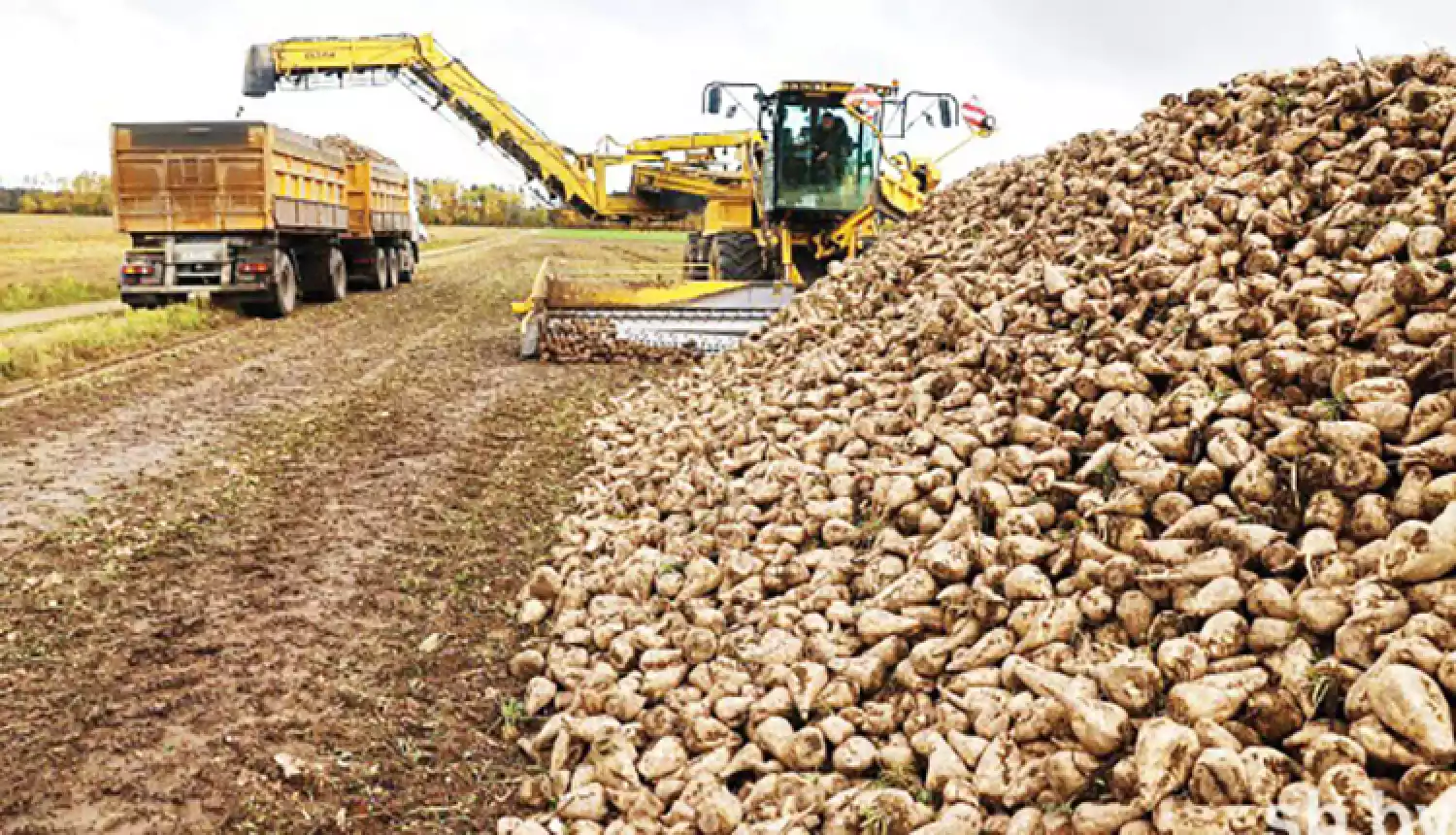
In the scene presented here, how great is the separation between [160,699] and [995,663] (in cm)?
304

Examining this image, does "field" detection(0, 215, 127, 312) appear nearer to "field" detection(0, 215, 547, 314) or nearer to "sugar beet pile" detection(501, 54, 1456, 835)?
"field" detection(0, 215, 547, 314)

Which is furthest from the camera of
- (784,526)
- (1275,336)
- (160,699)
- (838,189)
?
(838,189)

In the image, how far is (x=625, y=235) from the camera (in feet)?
163

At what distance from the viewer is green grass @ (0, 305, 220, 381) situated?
11.2 m

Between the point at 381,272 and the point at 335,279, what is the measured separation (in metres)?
2.58

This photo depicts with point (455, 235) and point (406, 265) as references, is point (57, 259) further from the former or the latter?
point (455, 235)

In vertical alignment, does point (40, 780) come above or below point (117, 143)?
below

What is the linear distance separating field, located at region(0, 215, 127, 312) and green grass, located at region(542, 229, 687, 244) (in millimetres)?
18091

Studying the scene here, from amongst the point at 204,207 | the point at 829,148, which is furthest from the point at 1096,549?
the point at 204,207

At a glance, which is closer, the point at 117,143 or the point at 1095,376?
the point at 1095,376

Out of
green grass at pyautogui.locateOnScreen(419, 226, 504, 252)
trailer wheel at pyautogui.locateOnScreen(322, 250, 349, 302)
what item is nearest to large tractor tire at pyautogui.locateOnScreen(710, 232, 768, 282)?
trailer wheel at pyautogui.locateOnScreen(322, 250, 349, 302)

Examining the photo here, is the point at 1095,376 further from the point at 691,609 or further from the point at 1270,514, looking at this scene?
the point at 691,609

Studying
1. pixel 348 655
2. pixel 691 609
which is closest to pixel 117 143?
pixel 348 655

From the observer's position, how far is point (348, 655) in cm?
468
